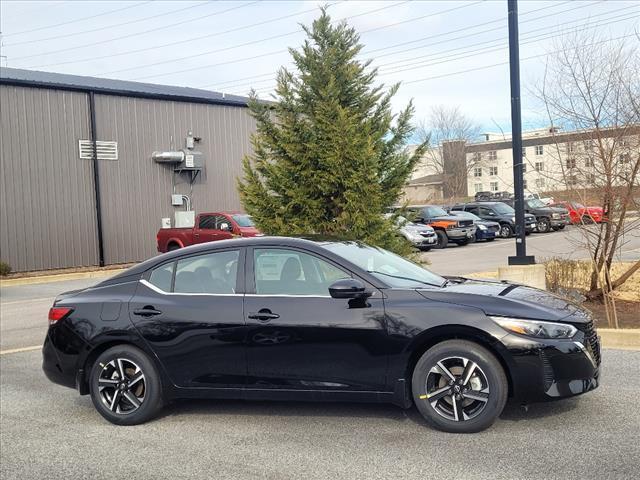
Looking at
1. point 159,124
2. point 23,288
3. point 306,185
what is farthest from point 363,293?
point 159,124

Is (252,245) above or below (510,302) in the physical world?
above

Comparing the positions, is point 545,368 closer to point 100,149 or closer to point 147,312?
point 147,312

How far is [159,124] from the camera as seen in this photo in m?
26.8

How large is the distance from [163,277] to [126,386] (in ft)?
3.16

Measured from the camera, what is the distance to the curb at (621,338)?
25.1ft

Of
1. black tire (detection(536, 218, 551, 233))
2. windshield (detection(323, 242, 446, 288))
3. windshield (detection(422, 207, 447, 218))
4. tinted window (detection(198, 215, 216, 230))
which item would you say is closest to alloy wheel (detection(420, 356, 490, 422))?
windshield (detection(323, 242, 446, 288))

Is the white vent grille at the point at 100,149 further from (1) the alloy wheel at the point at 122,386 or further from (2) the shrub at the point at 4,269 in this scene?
(1) the alloy wheel at the point at 122,386

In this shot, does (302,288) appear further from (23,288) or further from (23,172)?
(23,172)

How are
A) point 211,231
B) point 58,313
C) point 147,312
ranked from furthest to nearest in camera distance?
point 211,231 → point 58,313 → point 147,312

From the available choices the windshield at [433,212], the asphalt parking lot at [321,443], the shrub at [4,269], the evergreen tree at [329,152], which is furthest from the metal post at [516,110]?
the windshield at [433,212]

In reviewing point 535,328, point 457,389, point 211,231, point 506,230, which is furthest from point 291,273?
point 506,230

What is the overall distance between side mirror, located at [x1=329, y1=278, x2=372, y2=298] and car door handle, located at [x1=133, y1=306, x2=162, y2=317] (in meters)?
1.54

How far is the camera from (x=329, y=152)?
9648mm

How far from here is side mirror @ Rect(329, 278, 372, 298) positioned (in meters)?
5.08
